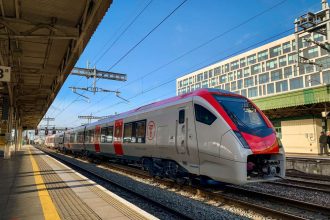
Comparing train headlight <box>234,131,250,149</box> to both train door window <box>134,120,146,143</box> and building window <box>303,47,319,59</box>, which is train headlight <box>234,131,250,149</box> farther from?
building window <box>303,47,319,59</box>

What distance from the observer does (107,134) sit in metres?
17.5

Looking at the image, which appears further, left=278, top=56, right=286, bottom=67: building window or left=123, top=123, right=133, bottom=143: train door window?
left=278, top=56, right=286, bottom=67: building window

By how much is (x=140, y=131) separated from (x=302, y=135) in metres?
17.8

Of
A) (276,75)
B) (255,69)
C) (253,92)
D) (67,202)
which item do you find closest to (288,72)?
(276,75)

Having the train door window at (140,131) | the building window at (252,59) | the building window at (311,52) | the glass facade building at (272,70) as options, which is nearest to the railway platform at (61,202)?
the train door window at (140,131)

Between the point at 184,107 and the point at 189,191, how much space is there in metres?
2.64

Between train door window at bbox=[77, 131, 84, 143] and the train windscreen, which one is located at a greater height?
the train windscreen

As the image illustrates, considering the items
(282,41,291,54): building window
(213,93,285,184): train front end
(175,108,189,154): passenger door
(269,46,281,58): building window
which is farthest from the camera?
(269,46,281,58): building window

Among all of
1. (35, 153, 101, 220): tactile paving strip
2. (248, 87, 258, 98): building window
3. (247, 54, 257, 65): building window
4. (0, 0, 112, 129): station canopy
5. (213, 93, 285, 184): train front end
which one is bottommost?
(35, 153, 101, 220): tactile paving strip

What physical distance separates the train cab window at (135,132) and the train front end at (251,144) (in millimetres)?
4268

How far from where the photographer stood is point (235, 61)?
79.3 m

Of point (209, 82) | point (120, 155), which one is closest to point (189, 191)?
point (120, 155)

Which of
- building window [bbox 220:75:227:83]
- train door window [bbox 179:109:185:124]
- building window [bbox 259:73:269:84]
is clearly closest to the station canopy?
train door window [bbox 179:109:185:124]

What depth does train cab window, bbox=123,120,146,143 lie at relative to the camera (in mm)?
12347
